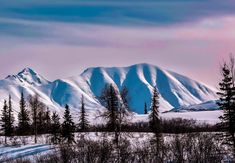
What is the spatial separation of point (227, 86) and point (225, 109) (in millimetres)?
2425

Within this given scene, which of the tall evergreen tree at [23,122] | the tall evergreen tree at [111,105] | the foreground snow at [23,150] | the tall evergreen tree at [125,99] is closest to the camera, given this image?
the foreground snow at [23,150]

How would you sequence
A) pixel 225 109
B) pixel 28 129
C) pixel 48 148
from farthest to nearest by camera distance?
pixel 28 129 → pixel 48 148 → pixel 225 109

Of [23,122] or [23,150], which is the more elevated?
[23,122]

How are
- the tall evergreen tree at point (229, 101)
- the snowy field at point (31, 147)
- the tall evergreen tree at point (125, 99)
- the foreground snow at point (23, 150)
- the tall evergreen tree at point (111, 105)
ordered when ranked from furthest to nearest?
the tall evergreen tree at point (111, 105), the tall evergreen tree at point (125, 99), the foreground snow at point (23, 150), the snowy field at point (31, 147), the tall evergreen tree at point (229, 101)

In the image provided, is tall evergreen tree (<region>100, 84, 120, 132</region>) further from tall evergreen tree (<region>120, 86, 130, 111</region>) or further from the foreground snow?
the foreground snow

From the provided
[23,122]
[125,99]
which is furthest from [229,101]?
[23,122]

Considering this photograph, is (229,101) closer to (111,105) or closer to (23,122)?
(111,105)

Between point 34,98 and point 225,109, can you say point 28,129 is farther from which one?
point 225,109

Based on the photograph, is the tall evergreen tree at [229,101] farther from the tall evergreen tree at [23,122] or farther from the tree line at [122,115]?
the tall evergreen tree at [23,122]

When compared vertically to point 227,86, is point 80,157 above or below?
below

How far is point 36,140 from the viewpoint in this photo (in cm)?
8781

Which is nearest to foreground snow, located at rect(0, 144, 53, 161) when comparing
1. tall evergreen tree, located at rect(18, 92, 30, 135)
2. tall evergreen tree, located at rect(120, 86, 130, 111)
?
tall evergreen tree, located at rect(120, 86, 130, 111)

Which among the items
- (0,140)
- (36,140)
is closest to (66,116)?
(36,140)

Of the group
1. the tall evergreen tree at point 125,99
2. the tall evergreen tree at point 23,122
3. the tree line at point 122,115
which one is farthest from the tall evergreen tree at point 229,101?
the tall evergreen tree at point 23,122
